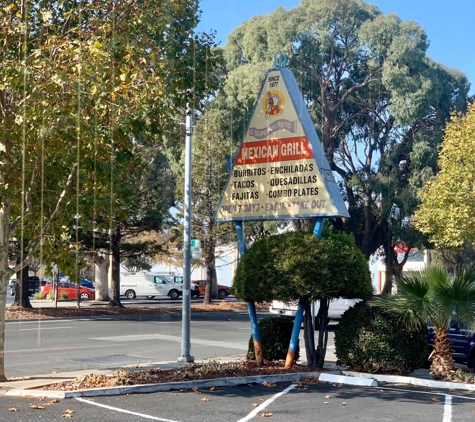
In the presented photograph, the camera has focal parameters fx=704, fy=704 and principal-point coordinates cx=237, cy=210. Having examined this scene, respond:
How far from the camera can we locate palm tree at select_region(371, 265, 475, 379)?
38.2ft

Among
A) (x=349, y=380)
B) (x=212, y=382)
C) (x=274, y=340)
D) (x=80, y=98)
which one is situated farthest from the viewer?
(x=274, y=340)

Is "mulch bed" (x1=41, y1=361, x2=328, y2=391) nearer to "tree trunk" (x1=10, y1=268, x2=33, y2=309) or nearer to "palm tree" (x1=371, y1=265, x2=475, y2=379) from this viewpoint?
"palm tree" (x1=371, y1=265, x2=475, y2=379)

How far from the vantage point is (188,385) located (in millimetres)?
10562

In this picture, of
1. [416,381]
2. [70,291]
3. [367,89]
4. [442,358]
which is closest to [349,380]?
[416,381]

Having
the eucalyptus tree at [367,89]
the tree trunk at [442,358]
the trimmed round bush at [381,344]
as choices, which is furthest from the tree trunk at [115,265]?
the tree trunk at [442,358]

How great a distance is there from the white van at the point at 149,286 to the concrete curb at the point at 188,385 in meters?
38.0

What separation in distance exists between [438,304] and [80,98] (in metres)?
6.62

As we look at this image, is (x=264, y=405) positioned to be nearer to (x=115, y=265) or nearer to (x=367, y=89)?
(x=115, y=265)

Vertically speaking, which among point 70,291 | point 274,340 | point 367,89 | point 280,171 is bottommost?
point 274,340

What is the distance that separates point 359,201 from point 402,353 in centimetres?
2803

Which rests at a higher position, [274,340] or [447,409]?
[274,340]

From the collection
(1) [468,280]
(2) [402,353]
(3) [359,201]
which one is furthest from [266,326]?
(3) [359,201]

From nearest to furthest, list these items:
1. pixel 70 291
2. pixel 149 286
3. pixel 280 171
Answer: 1. pixel 280 171
2. pixel 70 291
3. pixel 149 286

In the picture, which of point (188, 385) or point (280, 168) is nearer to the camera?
point (188, 385)
